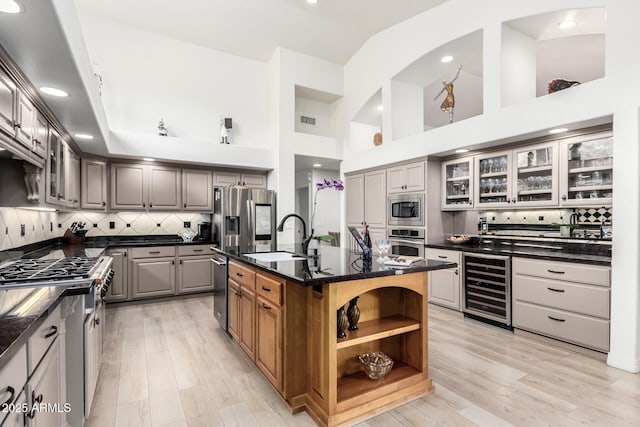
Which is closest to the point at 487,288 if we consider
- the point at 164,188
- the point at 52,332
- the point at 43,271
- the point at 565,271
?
the point at 565,271

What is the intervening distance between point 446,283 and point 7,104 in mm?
4413

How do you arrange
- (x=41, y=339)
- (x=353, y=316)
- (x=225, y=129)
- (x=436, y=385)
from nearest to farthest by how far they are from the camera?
(x=41, y=339)
(x=353, y=316)
(x=436, y=385)
(x=225, y=129)

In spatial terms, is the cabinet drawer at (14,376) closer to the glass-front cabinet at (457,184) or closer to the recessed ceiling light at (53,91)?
the recessed ceiling light at (53,91)

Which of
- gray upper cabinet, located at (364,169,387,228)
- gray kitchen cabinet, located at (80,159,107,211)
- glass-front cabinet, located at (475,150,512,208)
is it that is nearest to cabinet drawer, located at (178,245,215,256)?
gray kitchen cabinet, located at (80,159,107,211)

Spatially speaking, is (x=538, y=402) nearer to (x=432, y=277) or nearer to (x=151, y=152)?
(x=432, y=277)

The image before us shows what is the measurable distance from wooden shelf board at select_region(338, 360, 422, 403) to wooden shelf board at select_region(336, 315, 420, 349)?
11.6 inches

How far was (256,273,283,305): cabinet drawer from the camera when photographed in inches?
81.2

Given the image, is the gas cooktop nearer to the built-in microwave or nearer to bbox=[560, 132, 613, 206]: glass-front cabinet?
the built-in microwave

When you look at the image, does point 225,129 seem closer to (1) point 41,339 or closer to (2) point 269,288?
(2) point 269,288

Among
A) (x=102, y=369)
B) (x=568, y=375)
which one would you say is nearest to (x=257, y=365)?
(x=102, y=369)

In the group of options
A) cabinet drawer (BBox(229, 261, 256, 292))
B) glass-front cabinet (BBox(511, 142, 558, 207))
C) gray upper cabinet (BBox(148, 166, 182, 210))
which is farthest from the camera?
gray upper cabinet (BBox(148, 166, 182, 210))

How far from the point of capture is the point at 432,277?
4340 mm

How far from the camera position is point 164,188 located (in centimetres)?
507

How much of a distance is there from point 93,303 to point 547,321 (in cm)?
376
